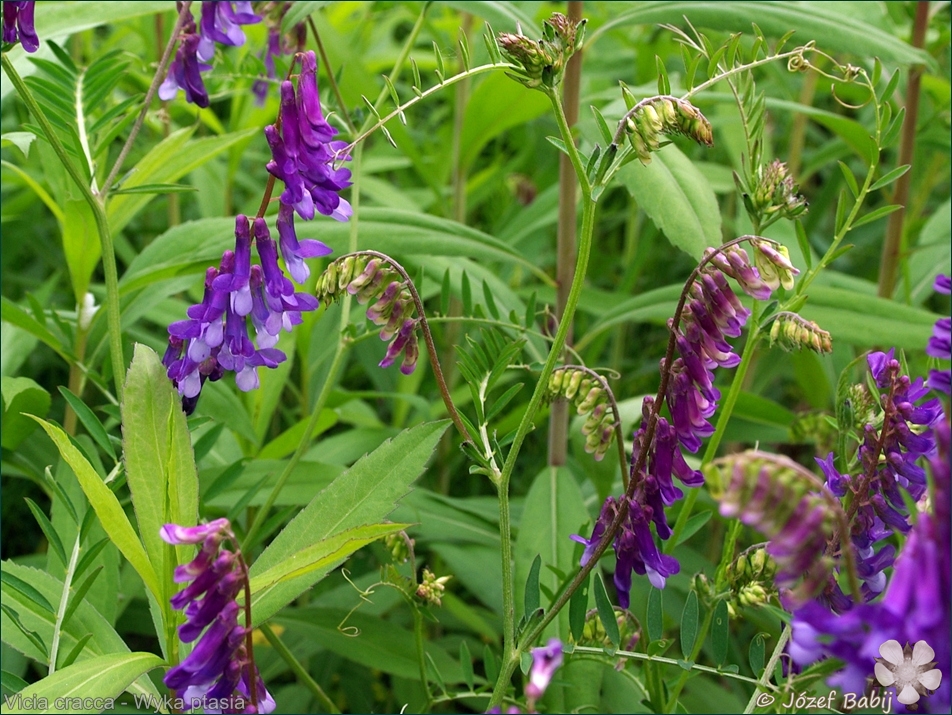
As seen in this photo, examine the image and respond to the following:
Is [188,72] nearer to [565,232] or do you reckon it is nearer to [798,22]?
[565,232]

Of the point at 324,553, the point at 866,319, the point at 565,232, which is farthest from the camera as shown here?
the point at 565,232

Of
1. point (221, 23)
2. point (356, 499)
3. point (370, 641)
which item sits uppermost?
point (221, 23)

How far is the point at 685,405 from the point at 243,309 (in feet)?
1.64

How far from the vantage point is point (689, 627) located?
1.12 meters

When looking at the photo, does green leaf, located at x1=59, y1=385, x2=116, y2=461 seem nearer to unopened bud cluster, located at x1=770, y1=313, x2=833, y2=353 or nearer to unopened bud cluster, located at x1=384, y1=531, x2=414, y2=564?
unopened bud cluster, located at x1=384, y1=531, x2=414, y2=564

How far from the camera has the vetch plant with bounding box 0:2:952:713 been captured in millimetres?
956

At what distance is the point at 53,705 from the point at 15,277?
1.75 meters

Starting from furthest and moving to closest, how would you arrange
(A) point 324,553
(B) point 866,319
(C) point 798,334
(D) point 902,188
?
(D) point 902,188 → (B) point 866,319 → (C) point 798,334 → (A) point 324,553

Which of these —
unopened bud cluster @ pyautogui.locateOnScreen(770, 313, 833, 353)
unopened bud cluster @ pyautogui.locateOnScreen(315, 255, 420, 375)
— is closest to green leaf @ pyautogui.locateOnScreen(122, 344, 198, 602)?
unopened bud cluster @ pyautogui.locateOnScreen(315, 255, 420, 375)

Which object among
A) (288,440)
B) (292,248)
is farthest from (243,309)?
(288,440)

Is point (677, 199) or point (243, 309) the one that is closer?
point (243, 309)

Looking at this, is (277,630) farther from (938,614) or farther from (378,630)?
(938,614)

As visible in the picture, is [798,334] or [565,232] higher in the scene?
[798,334]

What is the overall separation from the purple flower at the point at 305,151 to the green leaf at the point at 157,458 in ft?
0.83
